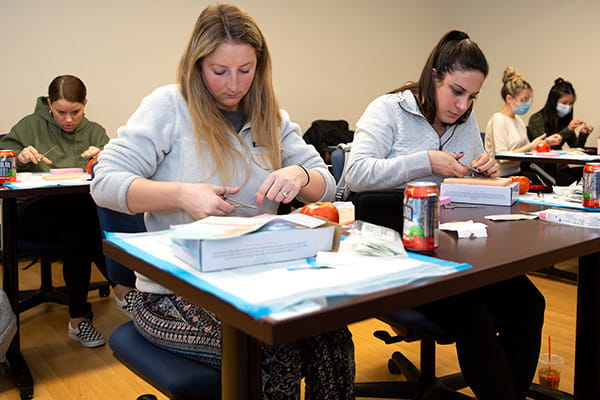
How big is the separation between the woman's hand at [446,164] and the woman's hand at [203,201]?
2.68 ft

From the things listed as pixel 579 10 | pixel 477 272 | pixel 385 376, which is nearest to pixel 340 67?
pixel 579 10

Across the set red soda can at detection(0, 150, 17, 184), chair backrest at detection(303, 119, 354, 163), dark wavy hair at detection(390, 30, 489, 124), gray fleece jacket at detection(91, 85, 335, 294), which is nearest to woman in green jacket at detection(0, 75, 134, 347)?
red soda can at detection(0, 150, 17, 184)

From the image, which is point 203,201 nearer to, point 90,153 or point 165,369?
point 165,369

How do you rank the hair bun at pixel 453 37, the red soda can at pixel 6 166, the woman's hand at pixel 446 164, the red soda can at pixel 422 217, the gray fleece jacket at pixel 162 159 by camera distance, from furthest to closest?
the red soda can at pixel 6 166 → the hair bun at pixel 453 37 → the woman's hand at pixel 446 164 → the gray fleece jacket at pixel 162 159 → the red soda can at pixel 422 217

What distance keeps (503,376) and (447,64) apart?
101 centimetres

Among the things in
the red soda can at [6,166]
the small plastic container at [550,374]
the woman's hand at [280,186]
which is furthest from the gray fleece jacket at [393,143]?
the red soda can at [6,166]

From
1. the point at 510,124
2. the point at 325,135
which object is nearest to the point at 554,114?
the point at 510,124

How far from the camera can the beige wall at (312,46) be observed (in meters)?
3.80

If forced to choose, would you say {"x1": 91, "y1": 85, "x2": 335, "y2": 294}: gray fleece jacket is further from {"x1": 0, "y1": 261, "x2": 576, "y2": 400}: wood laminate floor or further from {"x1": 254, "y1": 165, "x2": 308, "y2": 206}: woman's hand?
{"x1": 0, "y1": 261, "x2": 576, "y2": 400}: wood laminate floor

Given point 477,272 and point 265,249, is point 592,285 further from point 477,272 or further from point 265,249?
point 265,249

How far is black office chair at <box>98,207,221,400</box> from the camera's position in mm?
987

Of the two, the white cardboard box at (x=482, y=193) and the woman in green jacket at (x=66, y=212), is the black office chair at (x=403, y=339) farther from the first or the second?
the woman in green jacket at (x=66, y=212)

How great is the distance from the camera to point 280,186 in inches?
48.0

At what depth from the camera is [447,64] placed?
1831mm
